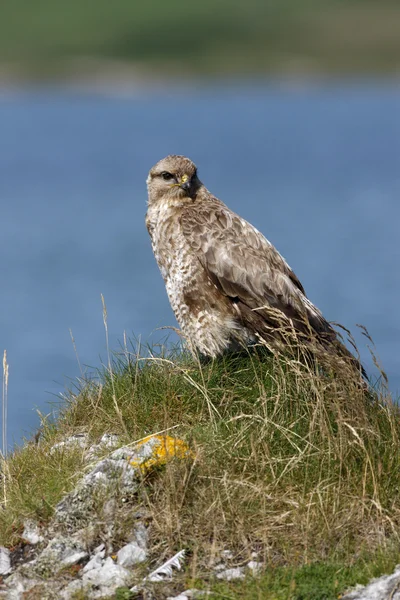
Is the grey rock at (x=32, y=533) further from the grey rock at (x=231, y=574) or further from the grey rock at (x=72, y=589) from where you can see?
the grey rock at (x=231, y=574)

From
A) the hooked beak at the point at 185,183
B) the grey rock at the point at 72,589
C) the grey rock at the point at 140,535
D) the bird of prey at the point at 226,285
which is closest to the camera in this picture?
the grey rock at the point at 72,589

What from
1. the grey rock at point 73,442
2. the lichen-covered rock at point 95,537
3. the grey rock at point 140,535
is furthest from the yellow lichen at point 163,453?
the grey rock at point 73,442

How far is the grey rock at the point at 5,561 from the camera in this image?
23.3 ft

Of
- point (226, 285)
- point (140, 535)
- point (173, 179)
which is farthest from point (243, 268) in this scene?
point (140, 535)

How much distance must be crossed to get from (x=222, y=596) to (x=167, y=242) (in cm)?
367

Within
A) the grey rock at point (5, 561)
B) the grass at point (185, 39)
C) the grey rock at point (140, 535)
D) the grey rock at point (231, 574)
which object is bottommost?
the grey rock at point (231, 574)

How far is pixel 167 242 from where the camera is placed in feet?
31.2

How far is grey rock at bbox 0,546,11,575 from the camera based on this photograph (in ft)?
23.3

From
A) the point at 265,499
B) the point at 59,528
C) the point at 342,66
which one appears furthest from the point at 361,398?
the point at 342,66

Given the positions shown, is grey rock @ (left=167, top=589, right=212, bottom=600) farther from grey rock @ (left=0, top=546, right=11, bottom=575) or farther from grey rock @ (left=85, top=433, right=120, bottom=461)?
grey rock @ (left=85, top=433, right=120, bottom=461)

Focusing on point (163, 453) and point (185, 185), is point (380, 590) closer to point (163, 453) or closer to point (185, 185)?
point (163, 453)

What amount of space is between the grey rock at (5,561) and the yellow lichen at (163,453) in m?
0.92

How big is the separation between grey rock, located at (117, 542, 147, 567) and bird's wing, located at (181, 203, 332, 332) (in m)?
2.68

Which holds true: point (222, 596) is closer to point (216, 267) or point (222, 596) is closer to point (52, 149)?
point (216, 267)
